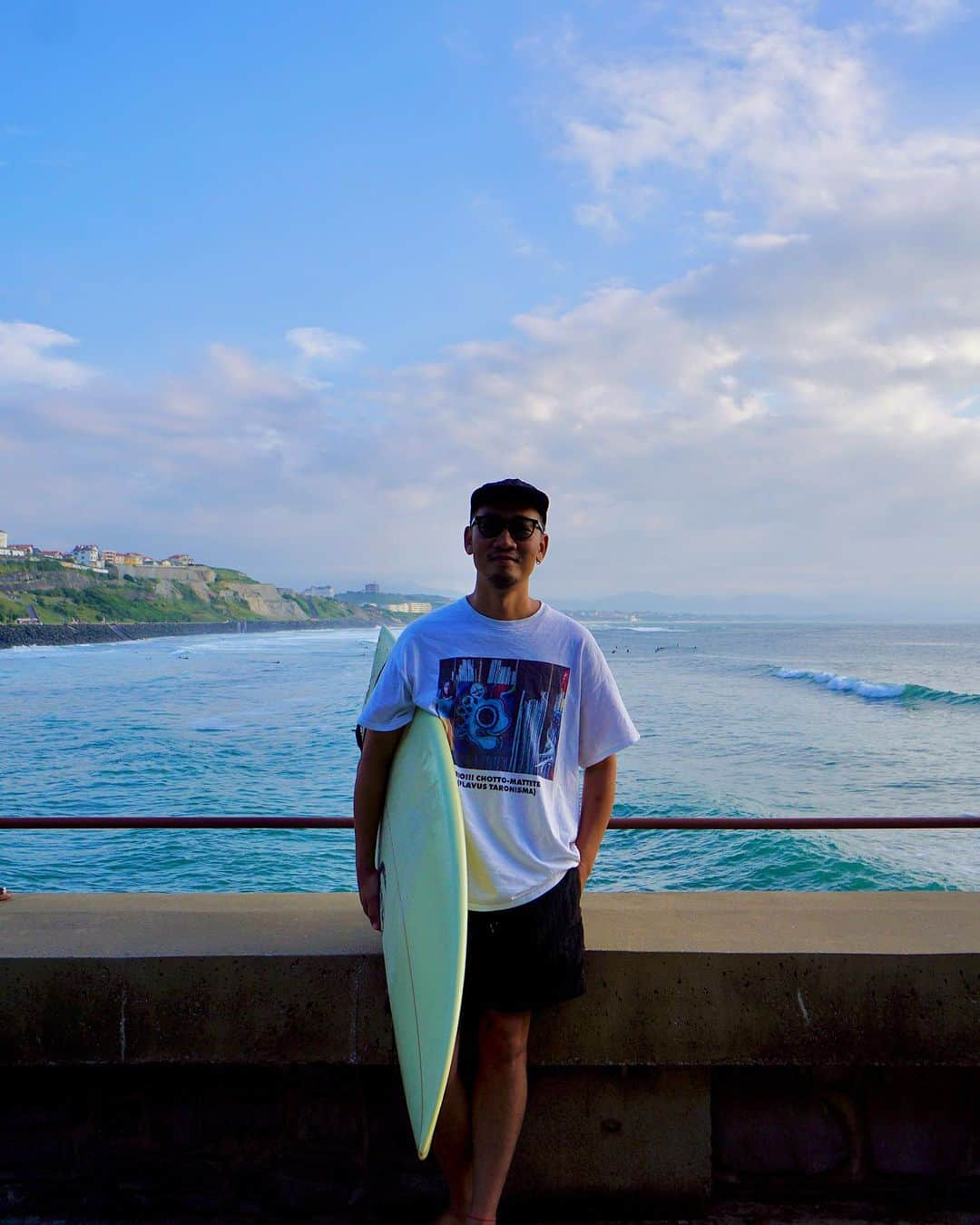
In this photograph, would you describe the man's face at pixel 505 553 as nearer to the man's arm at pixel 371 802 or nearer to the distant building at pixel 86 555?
the man's arm at pixel 371 802

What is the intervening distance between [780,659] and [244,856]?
2207 inches

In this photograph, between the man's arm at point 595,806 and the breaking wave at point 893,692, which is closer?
the man's arm at point 595,806

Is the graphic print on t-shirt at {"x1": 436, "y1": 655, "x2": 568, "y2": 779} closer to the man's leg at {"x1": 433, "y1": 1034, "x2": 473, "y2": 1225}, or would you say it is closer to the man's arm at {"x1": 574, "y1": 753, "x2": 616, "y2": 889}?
the man's arm at {"x1": 574, "y1": 753, "x2": 616, "y2": 889}

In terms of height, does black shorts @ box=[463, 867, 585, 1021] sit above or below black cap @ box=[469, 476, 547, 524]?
below

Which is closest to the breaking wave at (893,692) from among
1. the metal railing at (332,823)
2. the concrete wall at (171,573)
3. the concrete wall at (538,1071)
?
the metal railing at (332,823)

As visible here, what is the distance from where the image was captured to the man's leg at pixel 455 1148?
85.4 inches

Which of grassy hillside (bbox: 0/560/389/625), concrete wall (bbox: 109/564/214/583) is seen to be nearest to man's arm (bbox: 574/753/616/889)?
grassy hillside (bbox: 0/560/389/625)

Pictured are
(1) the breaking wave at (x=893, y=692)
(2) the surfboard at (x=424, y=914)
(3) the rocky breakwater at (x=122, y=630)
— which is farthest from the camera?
(3) the rocky breakwater at (x=122, y=630)

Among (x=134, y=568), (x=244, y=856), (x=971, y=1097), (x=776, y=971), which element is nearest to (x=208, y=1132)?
(x=776, y=971)

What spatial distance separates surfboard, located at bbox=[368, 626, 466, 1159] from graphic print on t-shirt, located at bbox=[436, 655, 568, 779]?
0.20ft

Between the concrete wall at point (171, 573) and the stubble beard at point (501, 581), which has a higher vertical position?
the concrete wall at point (171, 573)

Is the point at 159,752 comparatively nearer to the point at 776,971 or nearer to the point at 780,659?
the point at 776,971

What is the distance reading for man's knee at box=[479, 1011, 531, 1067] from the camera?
2.17 metres

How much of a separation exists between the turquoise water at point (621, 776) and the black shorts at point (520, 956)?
292 inches
